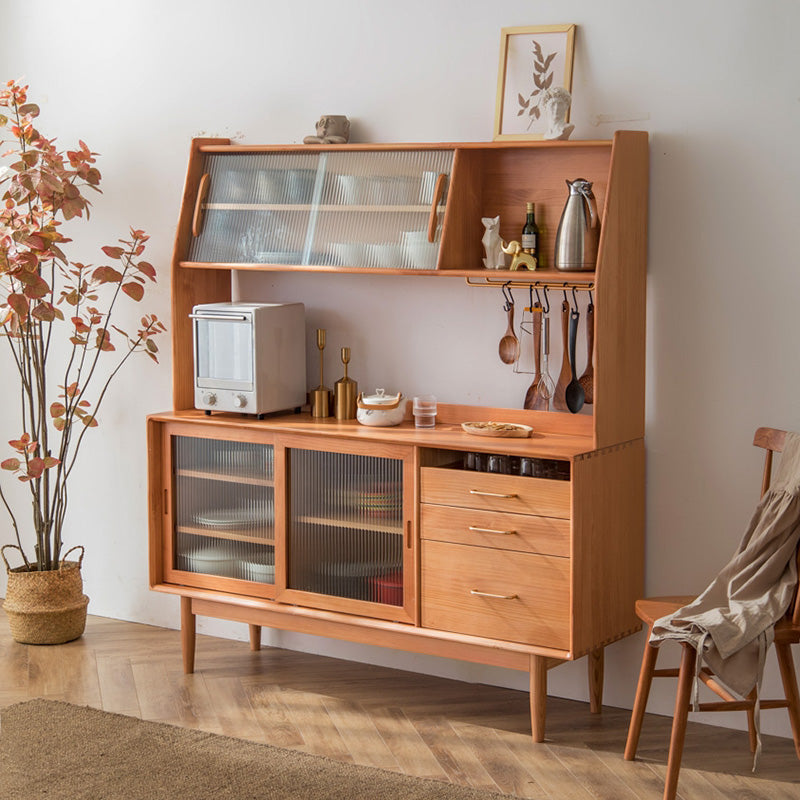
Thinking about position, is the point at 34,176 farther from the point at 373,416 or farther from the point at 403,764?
the point at 403,764

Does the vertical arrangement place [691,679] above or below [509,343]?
below

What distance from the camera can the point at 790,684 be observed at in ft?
10.8

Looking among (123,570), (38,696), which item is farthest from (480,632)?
(123,570)

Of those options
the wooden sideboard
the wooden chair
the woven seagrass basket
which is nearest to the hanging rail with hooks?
the wooden sideboard

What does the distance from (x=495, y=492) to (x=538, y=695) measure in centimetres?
61

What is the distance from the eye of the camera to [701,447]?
12.2ft

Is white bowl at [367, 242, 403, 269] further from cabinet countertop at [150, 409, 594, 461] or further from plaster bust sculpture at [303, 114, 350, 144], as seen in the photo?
cabinet countertop at [150, 409, 594, 461]

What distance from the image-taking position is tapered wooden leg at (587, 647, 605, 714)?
3811mm

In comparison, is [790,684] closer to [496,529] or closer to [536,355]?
[496,529]

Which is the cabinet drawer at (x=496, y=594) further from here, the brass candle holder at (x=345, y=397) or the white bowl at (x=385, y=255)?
the white bowl at (x=385, y=255)

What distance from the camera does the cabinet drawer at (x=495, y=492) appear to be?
138 inches

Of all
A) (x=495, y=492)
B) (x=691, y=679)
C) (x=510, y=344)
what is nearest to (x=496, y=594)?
(x=495, y=492)

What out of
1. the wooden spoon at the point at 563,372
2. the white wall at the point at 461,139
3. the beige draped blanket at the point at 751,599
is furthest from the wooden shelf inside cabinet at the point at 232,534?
the beige draped blanket at the point at 751,599

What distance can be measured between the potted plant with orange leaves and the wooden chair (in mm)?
2185
